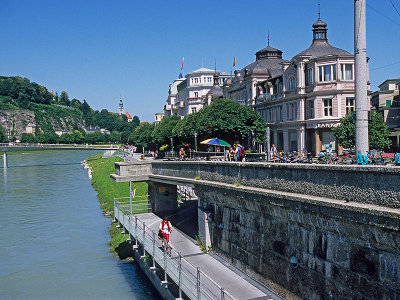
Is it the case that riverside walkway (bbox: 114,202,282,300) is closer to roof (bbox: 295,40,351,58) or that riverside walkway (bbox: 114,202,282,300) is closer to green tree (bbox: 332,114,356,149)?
green tree (bbox: 332,114,356,149)

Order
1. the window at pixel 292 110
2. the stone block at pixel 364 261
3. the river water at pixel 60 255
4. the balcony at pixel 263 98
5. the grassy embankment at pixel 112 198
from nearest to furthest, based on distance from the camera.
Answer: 1. the stone block at pixel 364 261
2. the river water at pixel 60 255
3. the grassy embankment at pixel 112 198
4. the window at pixel 292 110
5. the balcony at pixel 263 98

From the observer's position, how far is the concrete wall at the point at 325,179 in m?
8.56

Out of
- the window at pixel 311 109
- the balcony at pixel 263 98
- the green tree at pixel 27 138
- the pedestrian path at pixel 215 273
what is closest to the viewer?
the pedestrian path at pixel 215 273

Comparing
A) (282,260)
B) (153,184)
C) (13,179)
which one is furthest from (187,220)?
(13,179)

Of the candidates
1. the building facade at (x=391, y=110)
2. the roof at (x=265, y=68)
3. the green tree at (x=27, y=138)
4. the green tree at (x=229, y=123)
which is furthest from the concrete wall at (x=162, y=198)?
the green tree at (x=27, y=138)

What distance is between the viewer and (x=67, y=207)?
4056cm

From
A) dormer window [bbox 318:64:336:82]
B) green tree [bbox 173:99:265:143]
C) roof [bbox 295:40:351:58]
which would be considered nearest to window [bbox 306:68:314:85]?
dormer window [bbox 318:64:336:82]

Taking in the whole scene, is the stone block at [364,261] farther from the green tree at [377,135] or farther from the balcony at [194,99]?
the balcony at [194,99]

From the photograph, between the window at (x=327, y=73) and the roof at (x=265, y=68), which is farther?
the roof at (x=265, y=68)

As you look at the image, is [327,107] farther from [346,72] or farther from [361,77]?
[361,77]

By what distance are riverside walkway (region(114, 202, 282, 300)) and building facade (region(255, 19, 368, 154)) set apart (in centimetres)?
2390

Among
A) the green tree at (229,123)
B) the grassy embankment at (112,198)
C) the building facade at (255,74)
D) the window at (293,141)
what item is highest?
the building facade at (255,74)

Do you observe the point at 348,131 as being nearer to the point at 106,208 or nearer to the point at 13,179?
the point at 106,208

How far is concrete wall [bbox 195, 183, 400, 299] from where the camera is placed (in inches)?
335
